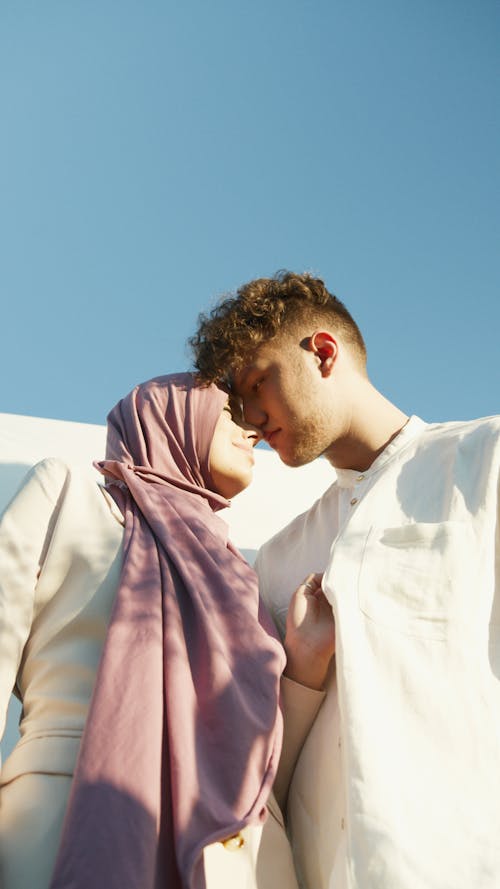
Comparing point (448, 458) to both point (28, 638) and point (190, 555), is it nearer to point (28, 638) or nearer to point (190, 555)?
point (190, 555)

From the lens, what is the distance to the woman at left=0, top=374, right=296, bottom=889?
140 cm

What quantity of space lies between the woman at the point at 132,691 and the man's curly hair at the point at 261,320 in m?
0.72

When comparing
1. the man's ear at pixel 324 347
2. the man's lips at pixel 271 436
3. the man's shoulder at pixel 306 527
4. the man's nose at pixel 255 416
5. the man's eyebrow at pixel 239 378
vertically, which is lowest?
the man's shoulder at pixel 306 527

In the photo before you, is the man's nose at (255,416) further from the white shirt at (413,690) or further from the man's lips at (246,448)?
the white shirt at (413,690)

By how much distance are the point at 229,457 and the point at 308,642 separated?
2.08 ft

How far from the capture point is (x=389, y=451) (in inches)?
99.2

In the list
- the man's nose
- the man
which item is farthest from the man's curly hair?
the man's nose

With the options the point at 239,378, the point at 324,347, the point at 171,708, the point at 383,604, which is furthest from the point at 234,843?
the point at 324,347

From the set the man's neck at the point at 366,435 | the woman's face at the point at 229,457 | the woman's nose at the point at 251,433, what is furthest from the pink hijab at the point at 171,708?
the man's neck at the point at 366,435

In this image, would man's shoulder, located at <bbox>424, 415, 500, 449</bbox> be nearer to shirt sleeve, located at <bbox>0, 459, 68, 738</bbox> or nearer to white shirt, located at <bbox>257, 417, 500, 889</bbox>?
white shirt, located at <bbox>257, 417, 500, 889</bbox>

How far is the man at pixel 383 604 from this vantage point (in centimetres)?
148

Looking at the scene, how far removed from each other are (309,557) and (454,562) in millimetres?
665

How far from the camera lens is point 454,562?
1.93m

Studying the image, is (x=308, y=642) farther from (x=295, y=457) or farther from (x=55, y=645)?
(x=295, y=457)
